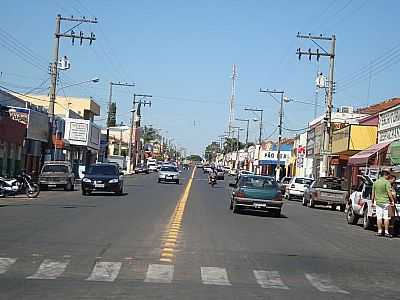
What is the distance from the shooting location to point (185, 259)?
13117 millimetres

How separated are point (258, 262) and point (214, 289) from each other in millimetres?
3283

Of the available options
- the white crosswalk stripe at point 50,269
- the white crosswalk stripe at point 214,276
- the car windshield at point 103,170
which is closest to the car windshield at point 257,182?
the car windshield at point 103,170

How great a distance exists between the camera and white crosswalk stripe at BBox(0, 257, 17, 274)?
11.2 metres

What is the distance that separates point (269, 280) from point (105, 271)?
8.70 ft

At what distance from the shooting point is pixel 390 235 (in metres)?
21.4

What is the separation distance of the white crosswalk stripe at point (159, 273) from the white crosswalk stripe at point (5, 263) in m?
2.27

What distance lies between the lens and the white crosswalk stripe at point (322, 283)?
10727 mm

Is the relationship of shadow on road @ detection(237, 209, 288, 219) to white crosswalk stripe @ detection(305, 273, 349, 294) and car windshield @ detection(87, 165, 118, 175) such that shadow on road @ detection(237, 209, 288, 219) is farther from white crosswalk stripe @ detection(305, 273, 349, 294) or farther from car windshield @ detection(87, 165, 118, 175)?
white crosswalk stripe @ detection(305, 273, 349, 294)

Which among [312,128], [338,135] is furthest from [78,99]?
[338,135]

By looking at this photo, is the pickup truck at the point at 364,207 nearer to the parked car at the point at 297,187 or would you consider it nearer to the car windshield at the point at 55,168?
the parked car at the point at 297,187

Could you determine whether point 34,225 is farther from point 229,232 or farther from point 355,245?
point 355,245

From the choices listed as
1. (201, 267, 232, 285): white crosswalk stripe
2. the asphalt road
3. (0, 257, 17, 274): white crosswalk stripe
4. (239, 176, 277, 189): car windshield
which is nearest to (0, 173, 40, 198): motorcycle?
the asphalt road

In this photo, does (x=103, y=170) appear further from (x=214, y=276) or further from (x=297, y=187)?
(x=214, y=276)

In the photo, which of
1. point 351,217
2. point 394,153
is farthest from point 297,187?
point 351,217
